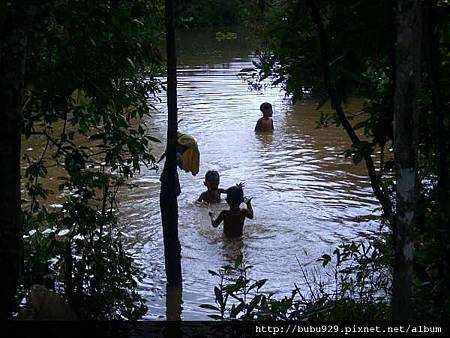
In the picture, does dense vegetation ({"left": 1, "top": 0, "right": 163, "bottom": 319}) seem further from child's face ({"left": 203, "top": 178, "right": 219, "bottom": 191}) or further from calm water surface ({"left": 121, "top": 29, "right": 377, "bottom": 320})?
child's face ({"left": 203, "top": 178, "right": 219, "bottom": 191})

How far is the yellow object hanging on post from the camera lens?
8688 millimetres

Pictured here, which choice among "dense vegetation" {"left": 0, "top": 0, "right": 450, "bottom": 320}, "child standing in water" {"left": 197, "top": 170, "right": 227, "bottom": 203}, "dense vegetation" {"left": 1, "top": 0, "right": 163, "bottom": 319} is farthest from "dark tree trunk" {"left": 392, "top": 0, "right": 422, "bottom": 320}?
"child standing in water" {"left": 197, "top": 170, "right": 227, "bottom": 203}

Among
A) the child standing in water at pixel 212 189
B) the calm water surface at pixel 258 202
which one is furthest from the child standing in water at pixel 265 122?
the child standing in water at pixel 212 189

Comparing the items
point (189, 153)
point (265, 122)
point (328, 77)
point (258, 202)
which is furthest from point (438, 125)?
point (265, 122)

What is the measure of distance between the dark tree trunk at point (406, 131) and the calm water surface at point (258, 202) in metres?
3.58

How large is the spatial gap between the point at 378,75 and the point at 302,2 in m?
2.02

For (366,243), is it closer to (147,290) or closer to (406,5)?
(147,290)

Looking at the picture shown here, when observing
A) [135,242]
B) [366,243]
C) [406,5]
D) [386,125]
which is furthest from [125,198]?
[406,5]

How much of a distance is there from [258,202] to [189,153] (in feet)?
6.49

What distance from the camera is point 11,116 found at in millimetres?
3598

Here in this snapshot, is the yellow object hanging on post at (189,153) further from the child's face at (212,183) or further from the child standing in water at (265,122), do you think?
the child standing in water at (265,122)

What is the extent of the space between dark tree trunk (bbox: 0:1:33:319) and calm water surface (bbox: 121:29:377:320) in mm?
2985

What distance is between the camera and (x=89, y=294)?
217 inches

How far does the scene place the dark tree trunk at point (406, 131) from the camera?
3006 mm
